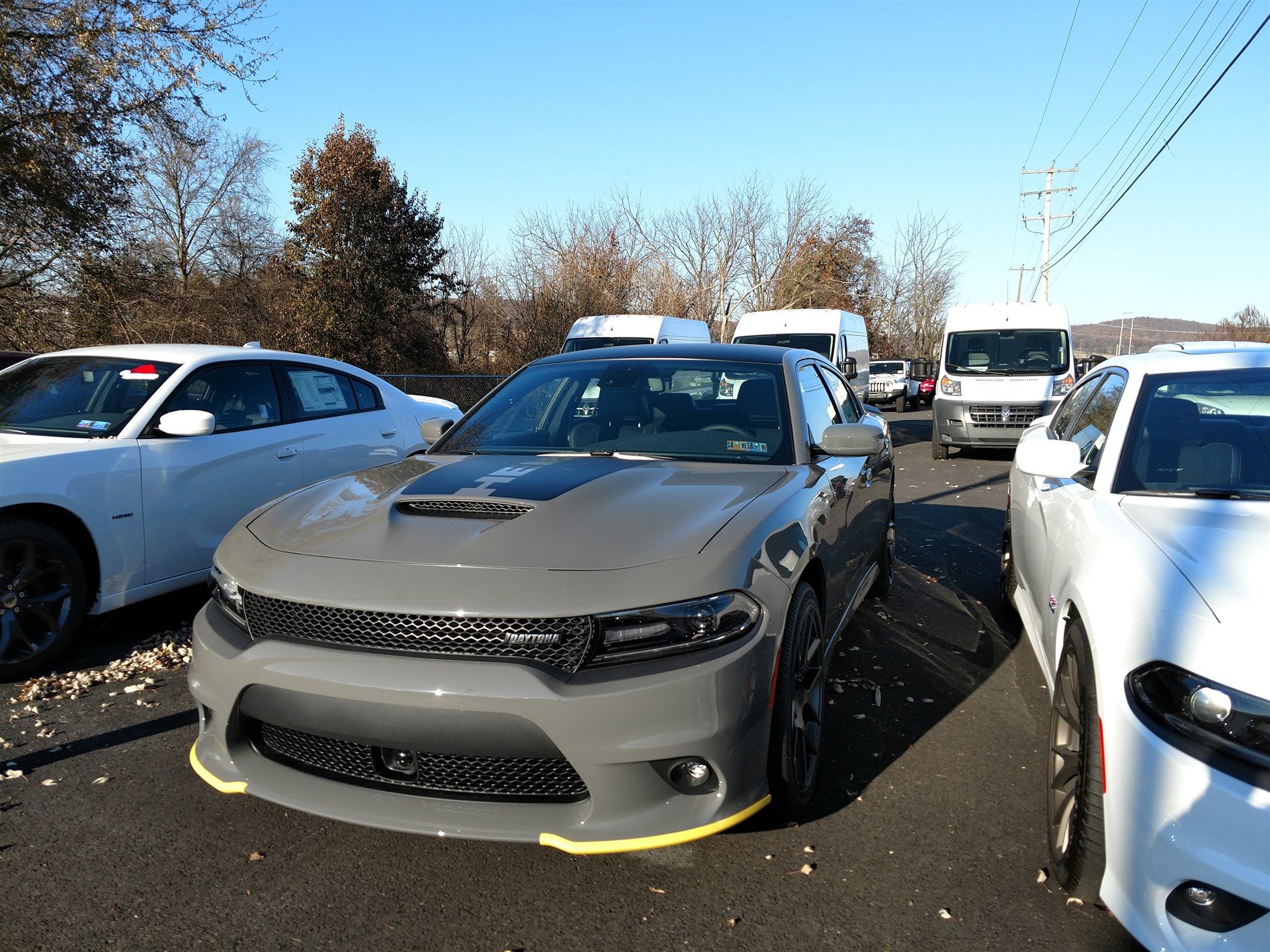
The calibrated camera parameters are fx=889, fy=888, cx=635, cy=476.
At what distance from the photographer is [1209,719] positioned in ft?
6.43

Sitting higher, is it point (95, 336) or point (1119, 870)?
point (95, 336)

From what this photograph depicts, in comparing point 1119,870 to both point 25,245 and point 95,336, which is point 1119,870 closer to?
point 25,245

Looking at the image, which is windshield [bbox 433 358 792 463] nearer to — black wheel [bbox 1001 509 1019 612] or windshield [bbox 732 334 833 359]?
black wheel [bbox 1001 509 1019 612]

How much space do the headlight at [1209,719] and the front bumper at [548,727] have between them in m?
0.97

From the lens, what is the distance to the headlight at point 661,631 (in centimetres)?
239

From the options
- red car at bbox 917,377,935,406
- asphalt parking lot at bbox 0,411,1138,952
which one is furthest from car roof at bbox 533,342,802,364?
red car at bbox 917,377,935,406

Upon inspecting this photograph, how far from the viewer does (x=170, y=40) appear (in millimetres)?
12055

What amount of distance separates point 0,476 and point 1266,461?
17.4 feet

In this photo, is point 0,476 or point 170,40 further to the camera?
point 170,40

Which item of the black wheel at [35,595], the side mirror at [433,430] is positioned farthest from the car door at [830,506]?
the black wheel at [35,595]

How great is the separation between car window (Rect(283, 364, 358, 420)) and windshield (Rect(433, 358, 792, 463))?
2.35m

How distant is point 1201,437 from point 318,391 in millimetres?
5372

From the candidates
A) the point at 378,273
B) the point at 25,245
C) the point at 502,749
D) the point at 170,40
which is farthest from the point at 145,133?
the point at 502,749

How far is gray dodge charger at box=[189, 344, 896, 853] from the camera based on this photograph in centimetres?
232
